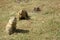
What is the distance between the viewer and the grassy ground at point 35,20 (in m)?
7.99

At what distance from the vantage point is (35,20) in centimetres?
977

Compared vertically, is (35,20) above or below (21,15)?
below

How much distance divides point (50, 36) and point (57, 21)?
157 centimetres

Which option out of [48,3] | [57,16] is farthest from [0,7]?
[57,16]

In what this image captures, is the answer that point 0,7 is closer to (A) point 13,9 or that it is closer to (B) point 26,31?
(A) point 13,9

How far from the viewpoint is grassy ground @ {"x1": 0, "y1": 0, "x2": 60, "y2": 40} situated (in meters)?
7.99

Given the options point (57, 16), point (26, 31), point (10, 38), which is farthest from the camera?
point (57, 16)

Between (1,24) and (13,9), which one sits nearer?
(1,24)

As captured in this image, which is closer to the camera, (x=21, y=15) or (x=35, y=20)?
(x=35, y=20)

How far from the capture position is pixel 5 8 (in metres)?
12.1

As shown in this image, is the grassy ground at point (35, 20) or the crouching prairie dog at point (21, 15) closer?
the grassy ground at point (35, 20)

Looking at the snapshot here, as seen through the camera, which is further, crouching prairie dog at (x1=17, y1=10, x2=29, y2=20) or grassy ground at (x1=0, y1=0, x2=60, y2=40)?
crouching prairie dog at (x1=17, y1=10, x2=29, y2=20)

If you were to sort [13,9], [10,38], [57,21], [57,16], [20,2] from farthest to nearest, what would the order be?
1. [20,2]
2. [13,9]
3. [57,16]
4. [57,21]
5. [10,38]

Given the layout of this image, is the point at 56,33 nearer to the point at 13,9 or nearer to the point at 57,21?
the point at 57,21
